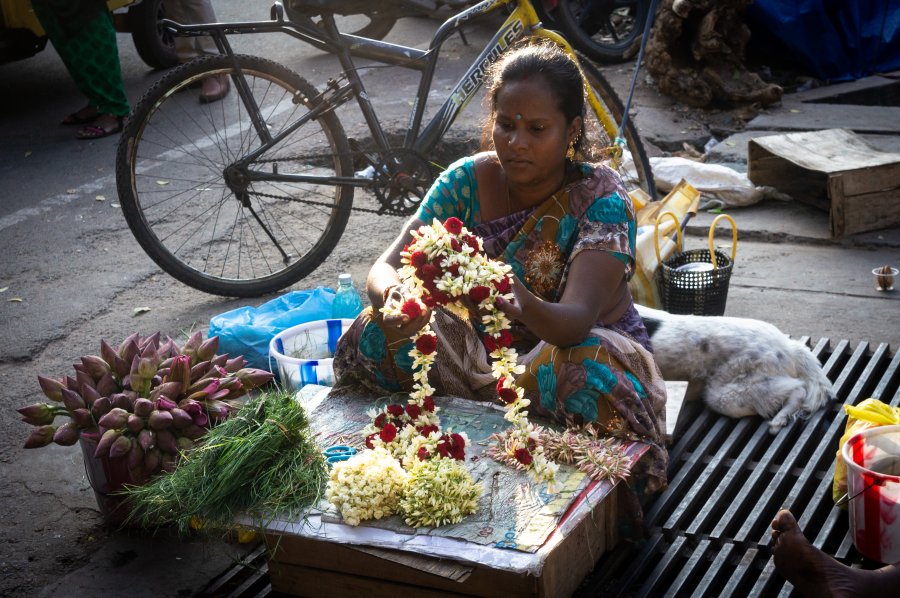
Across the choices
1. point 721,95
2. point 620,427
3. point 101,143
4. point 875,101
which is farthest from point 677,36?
point 620,427

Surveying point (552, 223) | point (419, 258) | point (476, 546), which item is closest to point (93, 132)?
point (552, 223)

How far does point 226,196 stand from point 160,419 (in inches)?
82.3

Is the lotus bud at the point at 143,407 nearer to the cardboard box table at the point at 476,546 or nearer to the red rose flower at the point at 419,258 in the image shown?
the cardboard box table at the point at 476,546

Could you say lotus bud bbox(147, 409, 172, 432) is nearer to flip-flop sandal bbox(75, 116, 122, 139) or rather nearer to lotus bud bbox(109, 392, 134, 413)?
lotus bud bbox(109, 392, 134, 413)

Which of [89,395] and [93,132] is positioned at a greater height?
[93,132]

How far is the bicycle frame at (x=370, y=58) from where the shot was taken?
3910mm

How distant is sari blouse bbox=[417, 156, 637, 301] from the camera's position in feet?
8.47

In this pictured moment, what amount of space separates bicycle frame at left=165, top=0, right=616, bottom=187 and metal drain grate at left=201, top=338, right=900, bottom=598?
168cm

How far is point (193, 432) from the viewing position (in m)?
2.59

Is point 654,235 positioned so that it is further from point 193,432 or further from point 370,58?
point 193,432

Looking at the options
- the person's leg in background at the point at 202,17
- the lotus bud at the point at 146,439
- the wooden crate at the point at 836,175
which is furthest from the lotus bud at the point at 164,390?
the person's leg in background at the point at 202,17

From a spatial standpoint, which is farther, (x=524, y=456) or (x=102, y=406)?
(x=102, y=406)

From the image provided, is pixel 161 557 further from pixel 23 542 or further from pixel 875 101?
pixel 875 101

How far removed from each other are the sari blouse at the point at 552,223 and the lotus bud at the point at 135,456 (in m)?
1.00
